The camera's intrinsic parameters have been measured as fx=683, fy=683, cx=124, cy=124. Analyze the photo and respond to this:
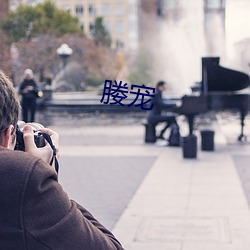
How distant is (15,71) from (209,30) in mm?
18070

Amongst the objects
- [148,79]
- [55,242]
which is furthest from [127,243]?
[148,79]

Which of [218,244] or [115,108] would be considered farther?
[115,108]

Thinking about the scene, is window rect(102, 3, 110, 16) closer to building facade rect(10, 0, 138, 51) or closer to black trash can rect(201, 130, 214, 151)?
building facade rect(10, 0, 138, 51)

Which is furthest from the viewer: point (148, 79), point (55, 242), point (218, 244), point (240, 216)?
point (148, 79)

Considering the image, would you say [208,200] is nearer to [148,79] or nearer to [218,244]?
[218,244]

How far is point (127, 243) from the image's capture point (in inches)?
237

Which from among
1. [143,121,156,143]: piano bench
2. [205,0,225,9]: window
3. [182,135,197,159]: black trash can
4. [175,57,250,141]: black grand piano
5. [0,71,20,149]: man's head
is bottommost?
[143,121,156,143]: piano bench

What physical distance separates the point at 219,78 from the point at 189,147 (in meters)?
2.70

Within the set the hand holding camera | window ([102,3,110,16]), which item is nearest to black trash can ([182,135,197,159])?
the hand holding camera

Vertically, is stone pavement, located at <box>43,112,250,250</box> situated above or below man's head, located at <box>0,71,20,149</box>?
below

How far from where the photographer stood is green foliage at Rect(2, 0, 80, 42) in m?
44.1

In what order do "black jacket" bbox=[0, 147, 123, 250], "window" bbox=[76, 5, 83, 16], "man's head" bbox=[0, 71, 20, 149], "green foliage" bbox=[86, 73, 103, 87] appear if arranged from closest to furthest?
"black jacket" bbox=[0, 147, 123, 250] < "man's head" bbox=[0, 71, 20, 149] < "green foliage" bbox=[86, 73, 103, 87] < "window" bbox=[76, 5, 83, 16]

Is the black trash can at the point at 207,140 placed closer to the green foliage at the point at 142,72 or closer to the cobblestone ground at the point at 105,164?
the cobblestone ground at the point at 105,164

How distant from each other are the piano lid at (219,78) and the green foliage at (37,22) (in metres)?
30.4
